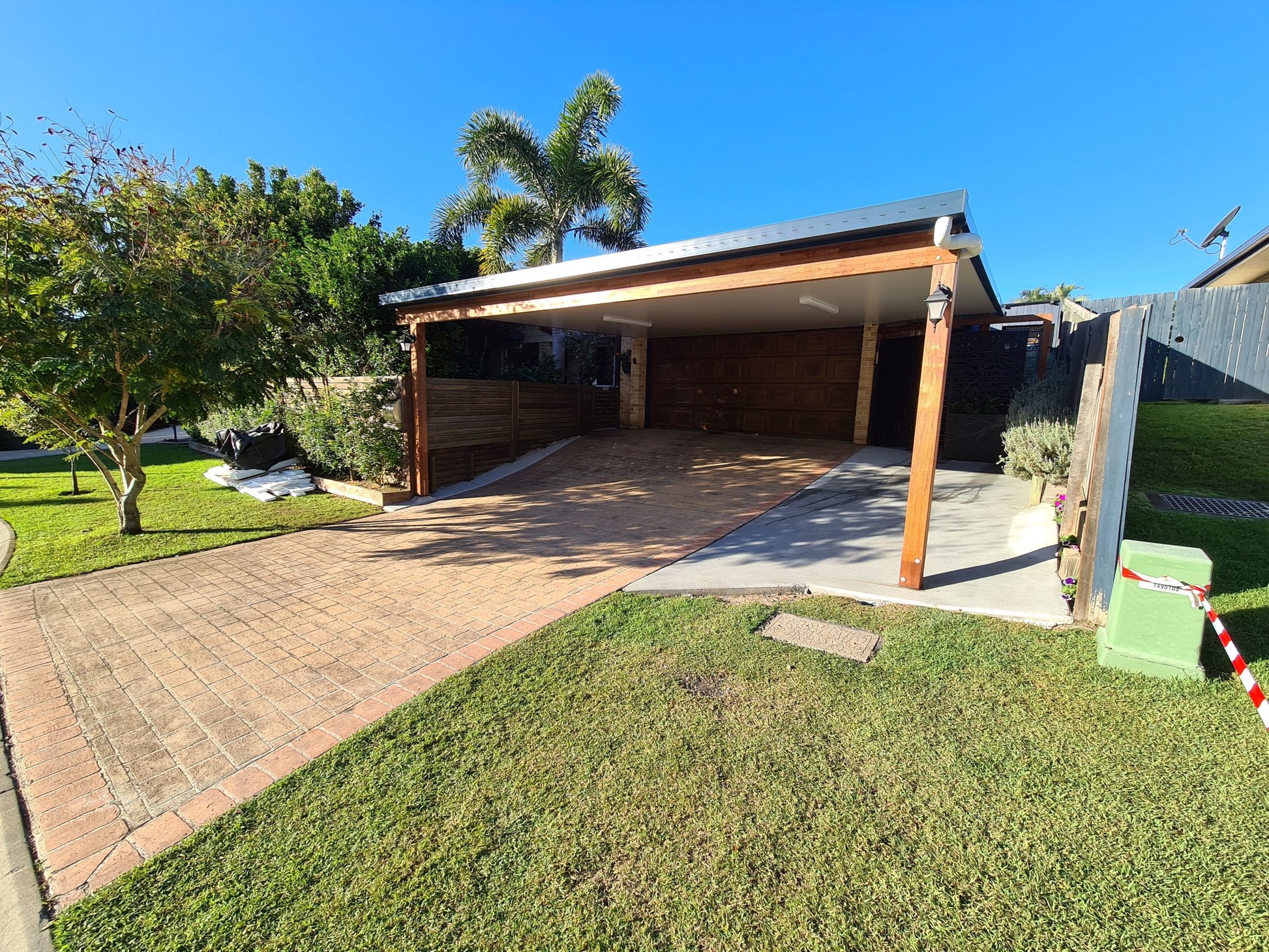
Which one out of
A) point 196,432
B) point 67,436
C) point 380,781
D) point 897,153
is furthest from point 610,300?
point 196,432

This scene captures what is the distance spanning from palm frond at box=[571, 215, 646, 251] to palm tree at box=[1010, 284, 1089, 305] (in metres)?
25.8

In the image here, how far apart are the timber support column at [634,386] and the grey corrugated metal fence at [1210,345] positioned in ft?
31.0

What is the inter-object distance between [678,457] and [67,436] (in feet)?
29.0

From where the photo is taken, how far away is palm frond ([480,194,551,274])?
12508 mm

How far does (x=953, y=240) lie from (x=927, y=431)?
1.44m

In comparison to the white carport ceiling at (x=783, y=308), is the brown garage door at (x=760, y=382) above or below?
below

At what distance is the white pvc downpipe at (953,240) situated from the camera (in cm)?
375

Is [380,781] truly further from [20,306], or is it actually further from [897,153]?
[897,153]

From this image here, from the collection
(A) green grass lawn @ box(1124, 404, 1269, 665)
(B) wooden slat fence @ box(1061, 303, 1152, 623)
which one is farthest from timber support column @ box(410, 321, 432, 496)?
(A) green grass lawn @ box(1124, 404, 1269, 665)

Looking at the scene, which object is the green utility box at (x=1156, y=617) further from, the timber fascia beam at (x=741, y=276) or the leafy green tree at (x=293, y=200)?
the leafy green tree at (x=293, y=200)

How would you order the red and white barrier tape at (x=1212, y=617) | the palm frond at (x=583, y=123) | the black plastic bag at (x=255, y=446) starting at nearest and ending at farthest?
the red and white barrier tape at (x=1212, y=617), the black plastic bag at (x=255, y=446), the palm frond at (x=583, y=123)

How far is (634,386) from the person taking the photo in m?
13.7

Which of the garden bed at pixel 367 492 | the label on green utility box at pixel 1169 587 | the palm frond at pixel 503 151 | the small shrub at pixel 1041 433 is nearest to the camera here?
the label on green utility box at pixel 1169 587

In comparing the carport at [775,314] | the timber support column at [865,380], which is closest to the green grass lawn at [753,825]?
the carport at [775,314]
